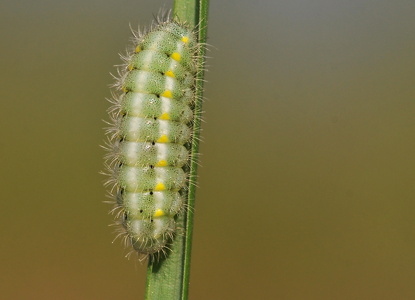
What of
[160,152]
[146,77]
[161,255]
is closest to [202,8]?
[146,77]

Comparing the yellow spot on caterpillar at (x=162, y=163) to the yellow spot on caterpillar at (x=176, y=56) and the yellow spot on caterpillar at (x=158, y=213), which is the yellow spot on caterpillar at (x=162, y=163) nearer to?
the yellow spot on caterpillar at (x=158, y=213)

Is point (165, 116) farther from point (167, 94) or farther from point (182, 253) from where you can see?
point (182, 253)

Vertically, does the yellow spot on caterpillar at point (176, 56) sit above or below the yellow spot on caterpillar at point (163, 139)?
above

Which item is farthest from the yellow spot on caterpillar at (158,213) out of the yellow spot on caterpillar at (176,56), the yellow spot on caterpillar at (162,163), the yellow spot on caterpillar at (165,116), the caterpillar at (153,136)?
the yellow spot on caterpillar at (176,56)

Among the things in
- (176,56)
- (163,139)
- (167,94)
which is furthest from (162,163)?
(176,56)

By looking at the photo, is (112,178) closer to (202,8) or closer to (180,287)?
(180,287)

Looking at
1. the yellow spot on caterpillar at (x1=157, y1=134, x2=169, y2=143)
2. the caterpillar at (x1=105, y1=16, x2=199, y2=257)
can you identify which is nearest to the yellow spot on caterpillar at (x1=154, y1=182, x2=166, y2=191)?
the caterpillar at (x1=105, y1=16, x2=199, y2=257)
